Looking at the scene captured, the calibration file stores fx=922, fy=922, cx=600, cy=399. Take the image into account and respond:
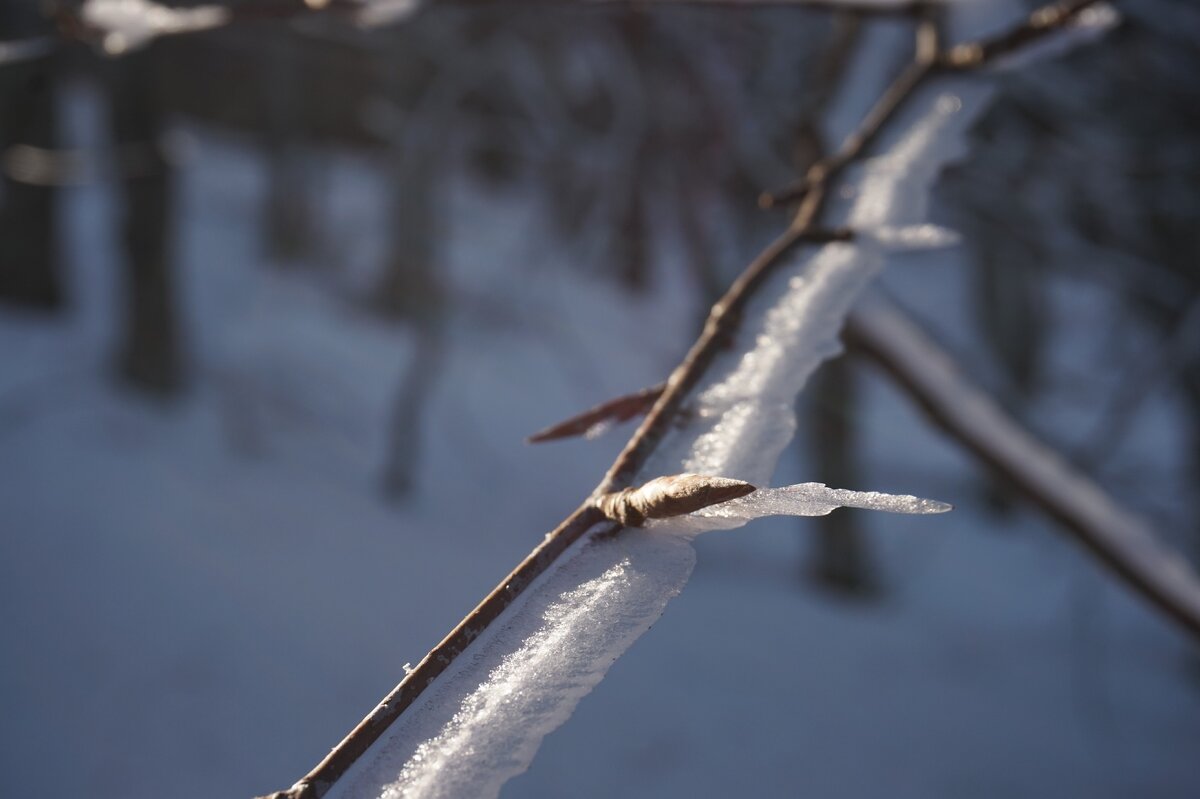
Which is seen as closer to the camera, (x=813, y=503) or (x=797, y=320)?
(x=813, y=503)

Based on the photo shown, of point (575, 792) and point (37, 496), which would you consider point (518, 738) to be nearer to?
point (575, 792)

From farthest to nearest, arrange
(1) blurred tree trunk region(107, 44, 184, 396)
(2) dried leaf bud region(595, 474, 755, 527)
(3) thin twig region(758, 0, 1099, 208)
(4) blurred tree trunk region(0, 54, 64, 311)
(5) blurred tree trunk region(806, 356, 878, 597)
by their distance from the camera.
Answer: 1. (5) blurred tree trunk region(806, 356, 878, 597)
2. (1) blurred tree trunk region(107, 44, 184, 396)
3. (4) blurred tree trunk region(0, 54, 64, 311)
4. (3) thin twig region(758, 0, 1099, 208)
5. (2) dried leaf bud region(595, 474, 755, 527)

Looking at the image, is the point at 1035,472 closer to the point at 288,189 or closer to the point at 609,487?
the point at 609,487

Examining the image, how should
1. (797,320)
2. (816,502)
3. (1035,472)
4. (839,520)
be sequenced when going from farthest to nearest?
(839,520) < (1035,472) < (797,320) < (816,502)

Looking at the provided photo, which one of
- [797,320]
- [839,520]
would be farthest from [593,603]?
[839,520]

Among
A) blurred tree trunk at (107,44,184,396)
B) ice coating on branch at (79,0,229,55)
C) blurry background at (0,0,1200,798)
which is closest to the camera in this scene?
ice coating on branch at (79,0,229,55)

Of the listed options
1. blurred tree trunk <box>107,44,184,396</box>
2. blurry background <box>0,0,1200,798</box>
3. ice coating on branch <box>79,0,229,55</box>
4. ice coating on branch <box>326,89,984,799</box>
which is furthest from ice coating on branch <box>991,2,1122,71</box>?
blurred tree trunk <box>107,44,184,396</box>

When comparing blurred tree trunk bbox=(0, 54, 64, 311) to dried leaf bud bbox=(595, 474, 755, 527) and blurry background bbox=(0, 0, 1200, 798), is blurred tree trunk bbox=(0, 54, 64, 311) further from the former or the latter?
dried leaf bud bbox=(595, 474, 755, 527)
